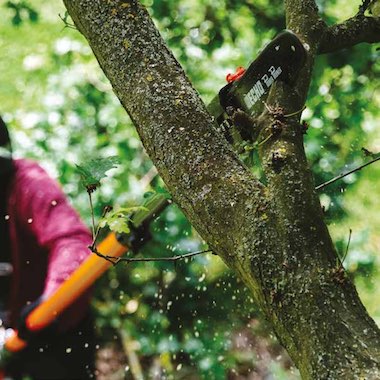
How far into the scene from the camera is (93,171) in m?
1.23

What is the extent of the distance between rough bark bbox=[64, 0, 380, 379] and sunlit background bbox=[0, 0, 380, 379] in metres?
1.97

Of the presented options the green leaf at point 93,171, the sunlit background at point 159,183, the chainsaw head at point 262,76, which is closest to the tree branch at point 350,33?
the chainsaw head at point 262,76

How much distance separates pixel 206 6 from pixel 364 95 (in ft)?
3.37

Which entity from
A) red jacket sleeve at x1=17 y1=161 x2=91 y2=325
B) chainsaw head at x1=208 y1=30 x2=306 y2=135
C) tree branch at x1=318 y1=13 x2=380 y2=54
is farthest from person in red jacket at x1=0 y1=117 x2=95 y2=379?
tree branch at x1=318 y1=13 x2=380 y2=54

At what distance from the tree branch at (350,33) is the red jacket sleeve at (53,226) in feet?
5.56

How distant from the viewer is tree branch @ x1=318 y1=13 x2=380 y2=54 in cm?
144

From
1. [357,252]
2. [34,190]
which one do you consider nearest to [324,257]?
[34,190]

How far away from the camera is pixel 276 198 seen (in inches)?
41.1

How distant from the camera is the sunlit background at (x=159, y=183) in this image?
3430mm

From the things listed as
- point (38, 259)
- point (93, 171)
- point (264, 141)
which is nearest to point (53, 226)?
point (38, 259)

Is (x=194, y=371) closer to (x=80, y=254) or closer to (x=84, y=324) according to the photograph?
(x=84, y=324)

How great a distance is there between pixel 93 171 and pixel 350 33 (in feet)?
2.15

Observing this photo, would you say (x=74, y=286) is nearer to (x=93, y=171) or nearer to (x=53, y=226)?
(x=53, y=226)

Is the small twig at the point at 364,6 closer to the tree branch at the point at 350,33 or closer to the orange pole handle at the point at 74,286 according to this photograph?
the tree branch at the point at 350,33
